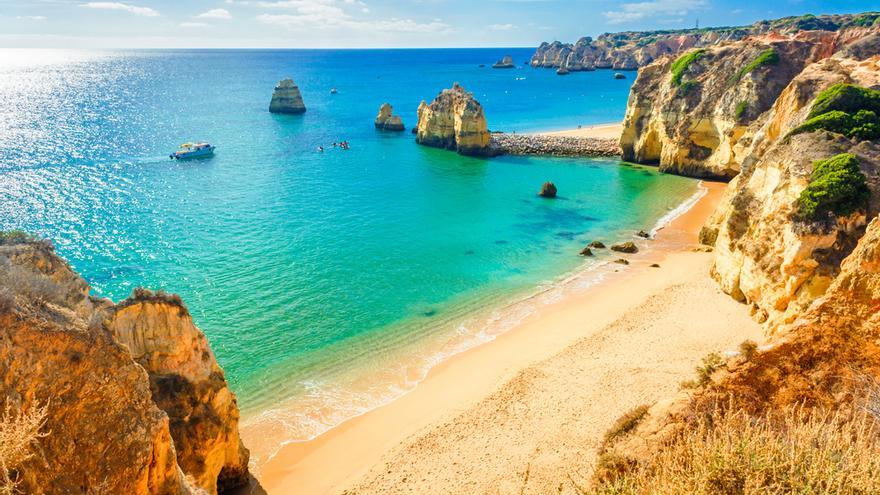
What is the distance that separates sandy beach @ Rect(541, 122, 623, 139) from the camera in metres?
80.4

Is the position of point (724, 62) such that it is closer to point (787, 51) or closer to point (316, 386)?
point (787, 51)

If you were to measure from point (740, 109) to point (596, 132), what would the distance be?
3259cm

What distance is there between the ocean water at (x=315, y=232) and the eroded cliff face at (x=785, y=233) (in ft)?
33.1

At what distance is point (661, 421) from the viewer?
1320 centimetres

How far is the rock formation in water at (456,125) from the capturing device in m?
69.2

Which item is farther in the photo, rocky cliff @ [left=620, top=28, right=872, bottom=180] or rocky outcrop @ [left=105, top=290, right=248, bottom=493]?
rocky cliff @ [left=620, top=28, right=872, bottom=180]

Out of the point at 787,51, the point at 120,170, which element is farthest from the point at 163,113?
the point at 787,51

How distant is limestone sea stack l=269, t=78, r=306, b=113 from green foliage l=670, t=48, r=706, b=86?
240 feet

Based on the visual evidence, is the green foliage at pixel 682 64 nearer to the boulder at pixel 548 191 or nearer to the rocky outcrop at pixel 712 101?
the rocky outcrop at pixel 712 101

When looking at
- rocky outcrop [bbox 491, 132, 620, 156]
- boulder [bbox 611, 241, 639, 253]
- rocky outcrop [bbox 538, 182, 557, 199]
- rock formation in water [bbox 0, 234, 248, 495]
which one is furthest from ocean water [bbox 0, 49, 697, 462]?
rock formation in water [bbox 0, 234, 248, 495]

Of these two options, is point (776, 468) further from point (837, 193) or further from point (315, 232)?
point (315, 232)

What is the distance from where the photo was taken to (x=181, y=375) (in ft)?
46.0

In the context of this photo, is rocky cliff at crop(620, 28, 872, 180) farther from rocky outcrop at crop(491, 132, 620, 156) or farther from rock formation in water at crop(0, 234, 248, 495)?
rock formation in water at crop(0, 234, 248, 495)

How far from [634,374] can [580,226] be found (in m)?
23.9
